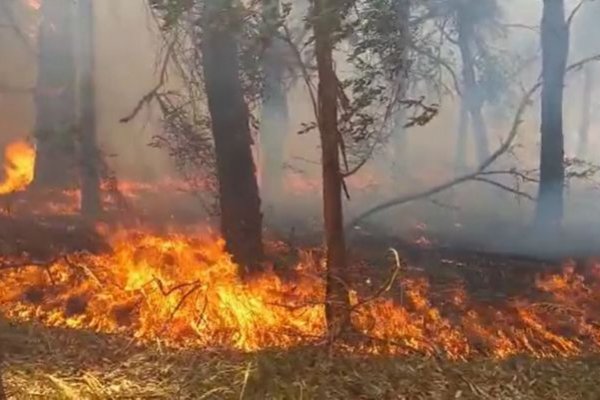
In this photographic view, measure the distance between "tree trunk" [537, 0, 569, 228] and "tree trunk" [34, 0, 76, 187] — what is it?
22.5 ft

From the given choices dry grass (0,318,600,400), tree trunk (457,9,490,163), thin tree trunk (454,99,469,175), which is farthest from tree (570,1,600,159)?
dry grass (0,318,600,400)

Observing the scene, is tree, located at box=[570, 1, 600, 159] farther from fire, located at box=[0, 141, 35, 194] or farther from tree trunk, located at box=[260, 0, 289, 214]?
fire, located at box=[0, 141, 35, 194]

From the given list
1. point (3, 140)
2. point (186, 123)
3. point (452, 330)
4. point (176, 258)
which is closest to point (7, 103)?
point (3, 140)

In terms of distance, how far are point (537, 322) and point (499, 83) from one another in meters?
5.82

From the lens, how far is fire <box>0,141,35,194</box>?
41.2 ft

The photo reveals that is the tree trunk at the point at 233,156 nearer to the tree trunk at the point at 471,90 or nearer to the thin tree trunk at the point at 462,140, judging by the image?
the tree trunk at the point at 471,90

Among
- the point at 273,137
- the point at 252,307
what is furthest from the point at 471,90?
the point at 252,307

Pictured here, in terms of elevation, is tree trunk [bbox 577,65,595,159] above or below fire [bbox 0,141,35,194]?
above

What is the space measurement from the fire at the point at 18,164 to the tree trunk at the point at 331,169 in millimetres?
7037

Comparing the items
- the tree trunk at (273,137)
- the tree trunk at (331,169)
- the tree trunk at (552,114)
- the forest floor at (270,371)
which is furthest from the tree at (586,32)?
the tree trunk at (331,169)

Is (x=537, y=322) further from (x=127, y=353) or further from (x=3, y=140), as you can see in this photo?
(x=3, y=140)

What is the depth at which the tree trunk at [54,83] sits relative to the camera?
11.7m

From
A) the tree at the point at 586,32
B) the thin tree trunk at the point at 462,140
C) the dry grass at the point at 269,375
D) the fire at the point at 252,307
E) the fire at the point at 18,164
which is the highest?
the tree at the point at 586,32

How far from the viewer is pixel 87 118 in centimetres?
1139
